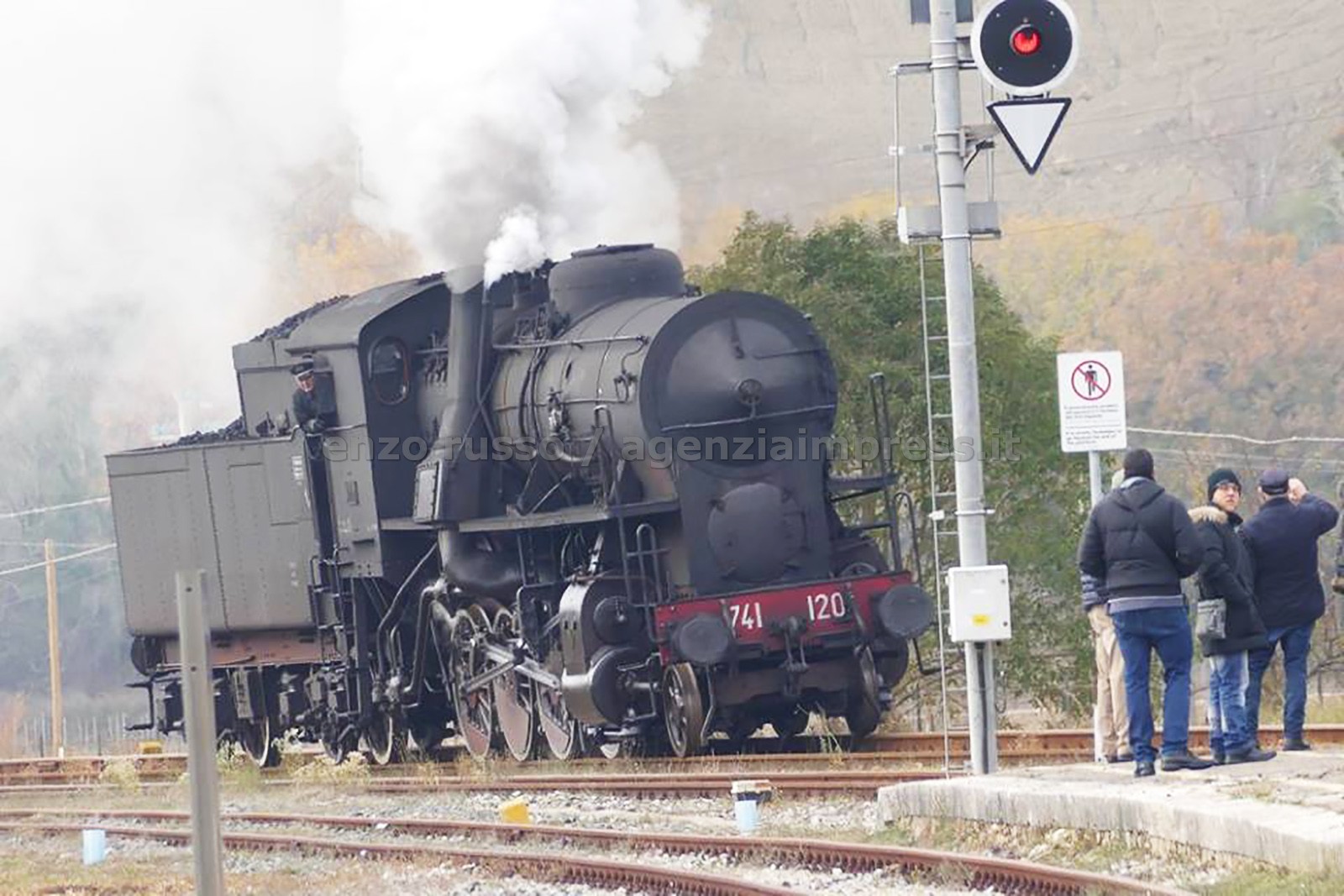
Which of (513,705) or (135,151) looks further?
(135,151)

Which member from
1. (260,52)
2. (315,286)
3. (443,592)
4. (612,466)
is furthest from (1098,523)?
(315,286)

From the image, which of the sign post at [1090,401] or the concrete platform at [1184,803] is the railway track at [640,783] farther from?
the sign post at [1090,401]

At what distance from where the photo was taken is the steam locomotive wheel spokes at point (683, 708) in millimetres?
17703

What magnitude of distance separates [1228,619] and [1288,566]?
0.81 m

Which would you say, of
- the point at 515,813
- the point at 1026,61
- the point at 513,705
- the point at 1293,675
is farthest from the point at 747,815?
the point at 513,705

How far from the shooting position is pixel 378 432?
20344mm

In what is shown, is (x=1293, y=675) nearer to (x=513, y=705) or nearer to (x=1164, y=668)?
(x=1164, y=668)

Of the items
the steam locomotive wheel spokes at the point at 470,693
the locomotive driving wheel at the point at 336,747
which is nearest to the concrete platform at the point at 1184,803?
the steam locomotive wheel spokes at the point at 470,693

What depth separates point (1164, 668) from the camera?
461 inches

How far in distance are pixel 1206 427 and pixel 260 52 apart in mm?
38558

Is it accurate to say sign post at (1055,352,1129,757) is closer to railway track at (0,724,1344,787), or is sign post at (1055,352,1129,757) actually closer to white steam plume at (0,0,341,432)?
railway track at (0,724,1344,787)

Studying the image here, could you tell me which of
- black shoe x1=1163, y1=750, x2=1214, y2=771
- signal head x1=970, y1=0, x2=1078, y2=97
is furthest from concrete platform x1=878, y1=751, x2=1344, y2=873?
signal head x1=970, y1=0, x2=1078, y2=97

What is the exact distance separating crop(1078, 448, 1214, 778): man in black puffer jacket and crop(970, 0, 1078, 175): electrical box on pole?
90.1 inches

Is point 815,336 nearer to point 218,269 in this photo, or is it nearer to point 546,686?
point 546,686
